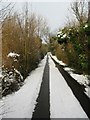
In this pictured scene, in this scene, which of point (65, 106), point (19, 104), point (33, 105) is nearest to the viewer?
point (65, 106)

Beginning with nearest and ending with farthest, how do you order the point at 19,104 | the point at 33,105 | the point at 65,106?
1. the point at 65,106
2. the point at 33,105
3. the point at 19,104

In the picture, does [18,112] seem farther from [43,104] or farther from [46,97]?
[46,97]

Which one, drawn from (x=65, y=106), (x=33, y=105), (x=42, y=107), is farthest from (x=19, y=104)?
(x=65, y=106)

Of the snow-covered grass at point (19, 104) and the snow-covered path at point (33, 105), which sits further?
the snow-covered grass at point (19, 104)

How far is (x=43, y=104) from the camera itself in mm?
8578

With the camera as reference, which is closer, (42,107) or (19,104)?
(42,107)

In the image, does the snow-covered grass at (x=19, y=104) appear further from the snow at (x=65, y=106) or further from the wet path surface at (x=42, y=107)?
the snow at (x=65, y=106)

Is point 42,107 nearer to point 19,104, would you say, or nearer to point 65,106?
point 65,106

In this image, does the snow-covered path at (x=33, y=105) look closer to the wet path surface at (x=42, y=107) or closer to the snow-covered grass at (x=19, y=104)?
A: the snow-covered grass at (x=19, y=104)

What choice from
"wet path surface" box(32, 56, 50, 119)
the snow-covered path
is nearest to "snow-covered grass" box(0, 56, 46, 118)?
the snow-covered path

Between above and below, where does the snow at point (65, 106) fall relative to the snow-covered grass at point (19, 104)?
above

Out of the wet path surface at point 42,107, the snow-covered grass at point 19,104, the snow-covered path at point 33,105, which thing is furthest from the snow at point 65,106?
the snow-covered grass at point 19,104

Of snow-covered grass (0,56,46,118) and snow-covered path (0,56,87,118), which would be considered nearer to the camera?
snow-covered path (0,56,87,118)

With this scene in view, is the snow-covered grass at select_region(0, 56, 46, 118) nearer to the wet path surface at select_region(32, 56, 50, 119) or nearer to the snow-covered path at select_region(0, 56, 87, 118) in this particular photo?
the snow-covered path at select_region(0, 56, 87, 118)
